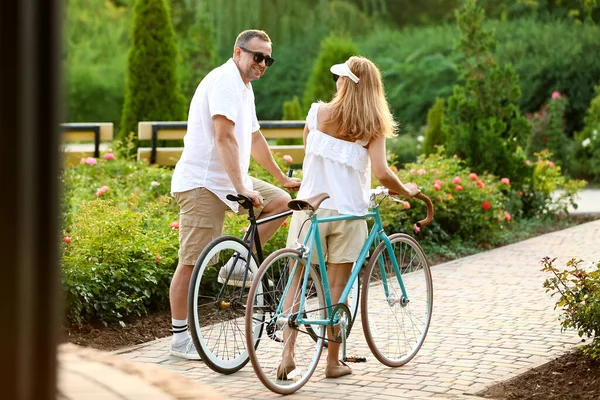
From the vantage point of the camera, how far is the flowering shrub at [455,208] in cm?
1012

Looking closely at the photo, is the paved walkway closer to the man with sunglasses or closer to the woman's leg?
the woman's leg

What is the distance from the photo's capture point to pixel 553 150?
18.6 meters

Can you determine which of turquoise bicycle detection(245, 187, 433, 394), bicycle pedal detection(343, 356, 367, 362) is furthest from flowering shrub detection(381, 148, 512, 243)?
bicycle pedal detection(343, 356, 367, 362)

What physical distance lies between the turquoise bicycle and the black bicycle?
0.09 meters

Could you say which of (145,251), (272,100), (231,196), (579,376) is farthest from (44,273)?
(272,100)

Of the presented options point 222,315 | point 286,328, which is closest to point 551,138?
point 222,315

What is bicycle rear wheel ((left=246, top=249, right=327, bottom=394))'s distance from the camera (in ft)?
15.5

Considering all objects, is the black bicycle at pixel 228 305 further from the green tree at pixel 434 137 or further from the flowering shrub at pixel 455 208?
the green tree at pixel 434 137

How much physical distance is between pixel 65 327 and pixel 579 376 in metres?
2.98

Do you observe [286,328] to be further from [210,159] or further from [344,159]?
[210,159]

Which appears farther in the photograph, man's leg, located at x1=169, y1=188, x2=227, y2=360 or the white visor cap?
man's leg, located at x1=169, y1=188, x2=227, y2=360

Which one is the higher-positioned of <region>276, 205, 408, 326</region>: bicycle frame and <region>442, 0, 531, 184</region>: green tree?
<region>442, 0, 531, 184</region>: green tree

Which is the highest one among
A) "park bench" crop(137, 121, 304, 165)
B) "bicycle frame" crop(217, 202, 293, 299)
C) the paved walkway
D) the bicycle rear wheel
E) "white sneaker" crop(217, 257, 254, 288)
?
"park bench" crop(137, 121, 304, 165)

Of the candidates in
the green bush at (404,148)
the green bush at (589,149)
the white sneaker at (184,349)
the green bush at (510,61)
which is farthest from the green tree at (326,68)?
the white sneaker at (184,349)
